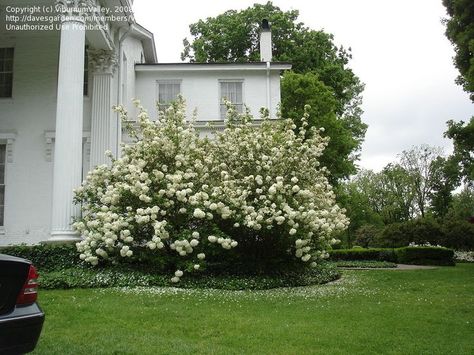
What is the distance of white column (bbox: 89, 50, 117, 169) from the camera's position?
15.6 meters

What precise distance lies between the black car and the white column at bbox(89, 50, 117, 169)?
11570 millimetres

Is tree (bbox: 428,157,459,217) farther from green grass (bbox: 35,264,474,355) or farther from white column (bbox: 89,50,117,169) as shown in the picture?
green grass (bbox: 35,264,474,355)

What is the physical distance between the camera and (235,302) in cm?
884

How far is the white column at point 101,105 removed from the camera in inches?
613

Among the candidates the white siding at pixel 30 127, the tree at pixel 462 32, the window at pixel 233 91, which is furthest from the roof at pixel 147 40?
the tree at pixel 462 32

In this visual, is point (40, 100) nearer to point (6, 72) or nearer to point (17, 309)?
point (6, 72)

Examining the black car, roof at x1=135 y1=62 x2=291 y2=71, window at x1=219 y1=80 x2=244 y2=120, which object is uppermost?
roof at x1=135 y1=62 x2=291 y2=71

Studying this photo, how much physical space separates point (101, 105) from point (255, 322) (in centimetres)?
1064

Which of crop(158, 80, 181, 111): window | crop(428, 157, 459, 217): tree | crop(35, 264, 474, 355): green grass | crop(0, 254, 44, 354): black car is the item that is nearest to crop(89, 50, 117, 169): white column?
crop(158, 80, 181, 111): window

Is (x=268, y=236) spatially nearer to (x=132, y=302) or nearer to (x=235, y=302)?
(x=235, y=302)

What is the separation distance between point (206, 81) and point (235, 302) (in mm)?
14555

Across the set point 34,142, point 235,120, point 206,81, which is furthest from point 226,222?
point 206,81

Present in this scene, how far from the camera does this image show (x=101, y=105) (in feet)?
51.8

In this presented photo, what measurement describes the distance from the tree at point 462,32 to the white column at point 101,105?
36.0 feet
